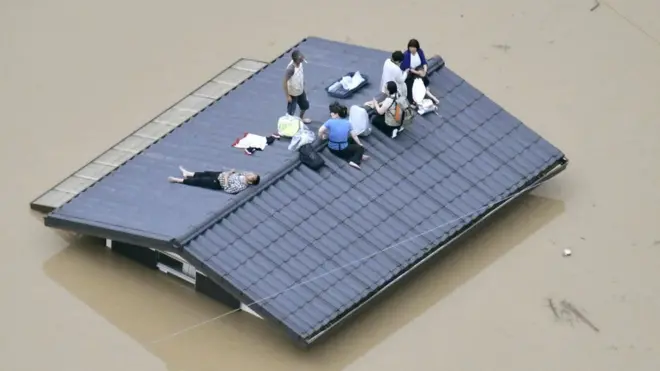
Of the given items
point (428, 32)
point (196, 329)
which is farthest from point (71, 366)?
point (428, 32)

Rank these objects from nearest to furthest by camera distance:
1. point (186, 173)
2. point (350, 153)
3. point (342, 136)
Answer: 1. point (186, 173)
2. point (342, 136)
3. point (350, 153)

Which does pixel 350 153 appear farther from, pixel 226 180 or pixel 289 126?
pixel 226 180

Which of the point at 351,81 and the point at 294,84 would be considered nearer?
the point at 294,84

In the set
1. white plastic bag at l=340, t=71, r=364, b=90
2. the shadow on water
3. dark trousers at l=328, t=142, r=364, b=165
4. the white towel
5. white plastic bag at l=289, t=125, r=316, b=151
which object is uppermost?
white plastic bag at l=340, t=71, r=364, b=90

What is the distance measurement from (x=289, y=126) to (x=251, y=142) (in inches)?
19.1

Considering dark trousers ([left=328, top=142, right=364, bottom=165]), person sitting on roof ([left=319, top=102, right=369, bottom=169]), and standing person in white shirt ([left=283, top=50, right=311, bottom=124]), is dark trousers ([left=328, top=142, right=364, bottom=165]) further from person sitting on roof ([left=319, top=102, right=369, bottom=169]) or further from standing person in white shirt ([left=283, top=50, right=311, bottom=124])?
standing person in white shirt ([left=283, top=50, right=311, bottom=124])

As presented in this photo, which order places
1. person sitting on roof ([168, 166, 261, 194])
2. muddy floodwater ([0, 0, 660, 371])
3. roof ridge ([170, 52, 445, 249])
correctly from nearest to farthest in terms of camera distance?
roof ridge ([170, 52, 445, 249]) < muddy floodwater ([0, 0, 660, 371]) < person sitting on roof ([168, 166, 261, 194])

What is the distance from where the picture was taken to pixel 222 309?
1666 centimetres

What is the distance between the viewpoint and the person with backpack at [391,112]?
1762cm

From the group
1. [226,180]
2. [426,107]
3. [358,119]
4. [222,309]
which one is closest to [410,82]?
[426,107]

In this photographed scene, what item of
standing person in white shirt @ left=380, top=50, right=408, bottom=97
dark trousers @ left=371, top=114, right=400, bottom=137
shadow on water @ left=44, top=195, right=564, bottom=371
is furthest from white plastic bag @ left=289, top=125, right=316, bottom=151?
shadow on water @ left=44, top=195, right=564, bottom=371

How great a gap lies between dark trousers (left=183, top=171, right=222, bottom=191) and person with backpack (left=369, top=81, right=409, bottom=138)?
2.18m

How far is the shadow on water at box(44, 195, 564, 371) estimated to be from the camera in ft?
53.1

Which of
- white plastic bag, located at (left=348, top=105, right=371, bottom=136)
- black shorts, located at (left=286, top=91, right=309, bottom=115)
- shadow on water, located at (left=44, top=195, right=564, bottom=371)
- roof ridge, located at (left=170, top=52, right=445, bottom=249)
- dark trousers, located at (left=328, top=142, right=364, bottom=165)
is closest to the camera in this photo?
roof ridge, located at (left=170, top=52, right=445, bottom=249)
